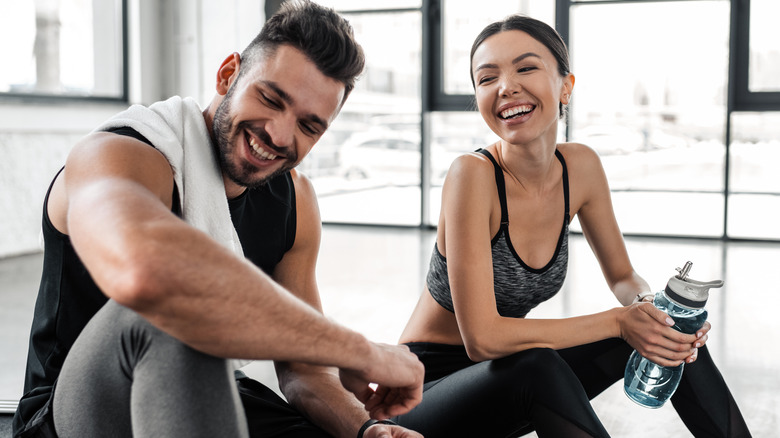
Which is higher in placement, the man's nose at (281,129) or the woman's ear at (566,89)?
the woman's ear at (566,89)

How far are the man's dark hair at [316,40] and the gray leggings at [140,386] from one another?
0.52 m

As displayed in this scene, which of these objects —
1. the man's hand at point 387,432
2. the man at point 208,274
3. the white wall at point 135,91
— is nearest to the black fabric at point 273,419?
the man at point 208,274

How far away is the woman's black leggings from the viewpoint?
3.85 ft

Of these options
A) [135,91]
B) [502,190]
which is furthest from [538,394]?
[135,91]

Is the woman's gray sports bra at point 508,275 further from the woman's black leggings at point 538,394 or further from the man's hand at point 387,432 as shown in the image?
the man's hand at point 387,432

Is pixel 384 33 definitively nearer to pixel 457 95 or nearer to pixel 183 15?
pixel 457 95

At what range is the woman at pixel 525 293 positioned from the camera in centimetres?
123

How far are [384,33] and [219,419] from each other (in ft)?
17.7

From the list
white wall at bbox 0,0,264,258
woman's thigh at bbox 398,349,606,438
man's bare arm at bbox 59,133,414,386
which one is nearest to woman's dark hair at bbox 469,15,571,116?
woman's thigh at bbox 398,349,606,438

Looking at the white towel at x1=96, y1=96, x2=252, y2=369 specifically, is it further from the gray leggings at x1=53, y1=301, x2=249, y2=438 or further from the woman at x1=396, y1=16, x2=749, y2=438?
the woman at x1=396, y1=16, x2=749, y2=438

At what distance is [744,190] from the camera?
5277 mm

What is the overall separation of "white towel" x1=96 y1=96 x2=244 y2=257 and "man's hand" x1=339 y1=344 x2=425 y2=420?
0.95 ft

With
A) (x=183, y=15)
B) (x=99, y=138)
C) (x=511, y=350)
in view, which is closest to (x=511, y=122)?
(x=511, y=350)

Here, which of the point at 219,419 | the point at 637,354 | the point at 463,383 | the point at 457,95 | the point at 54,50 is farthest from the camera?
the point at 457,95
